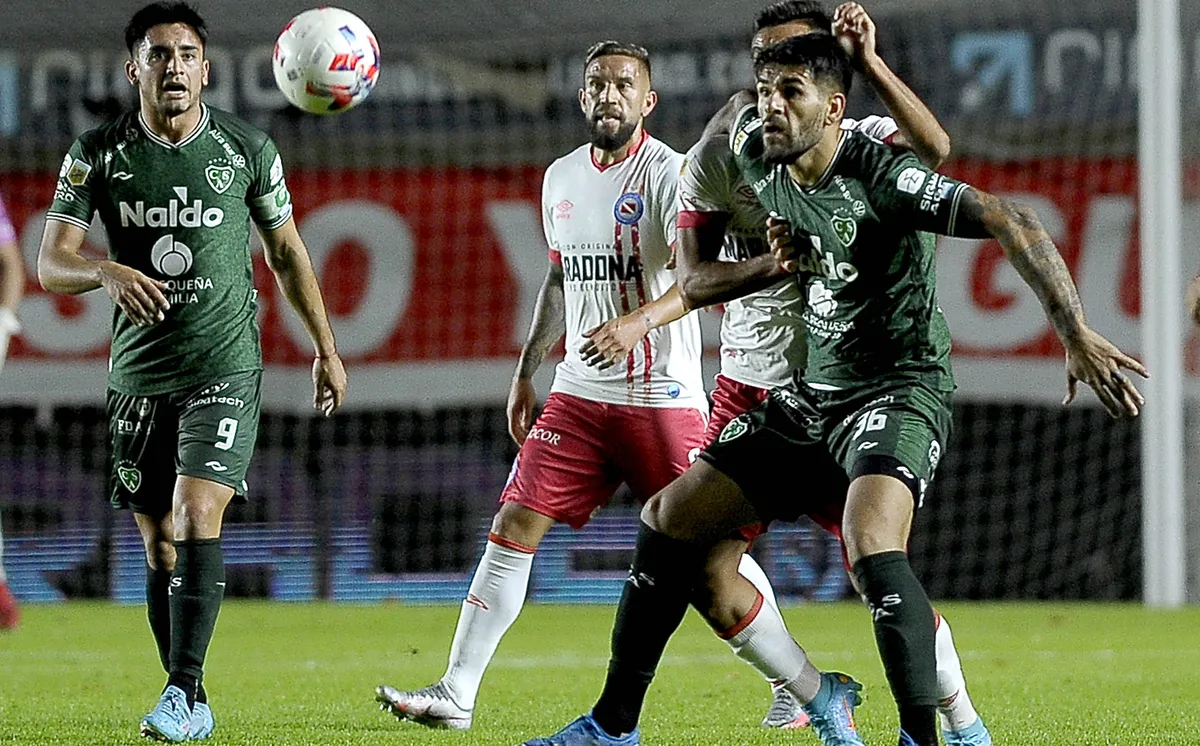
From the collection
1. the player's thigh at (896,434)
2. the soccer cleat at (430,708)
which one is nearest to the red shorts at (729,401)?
the soccer cleat at (430,708)

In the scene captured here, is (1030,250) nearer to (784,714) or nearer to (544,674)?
(784,714)

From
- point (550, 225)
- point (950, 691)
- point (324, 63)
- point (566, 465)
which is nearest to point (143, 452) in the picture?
point (566, 465)

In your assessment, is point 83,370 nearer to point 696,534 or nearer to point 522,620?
point 522,620

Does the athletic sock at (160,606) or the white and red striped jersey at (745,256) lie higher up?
the white and red striped jersey at (745,256)

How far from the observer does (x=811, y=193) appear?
4523 millimetres

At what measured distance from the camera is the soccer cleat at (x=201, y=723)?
524 centimetres

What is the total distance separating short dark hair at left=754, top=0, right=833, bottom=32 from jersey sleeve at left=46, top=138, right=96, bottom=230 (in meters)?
2.01

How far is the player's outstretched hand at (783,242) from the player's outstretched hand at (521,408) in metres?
1.75

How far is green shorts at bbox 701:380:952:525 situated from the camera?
14.5ft

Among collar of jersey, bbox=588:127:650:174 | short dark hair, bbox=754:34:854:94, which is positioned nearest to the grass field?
collar of jersey, bbox=588:127:650:174

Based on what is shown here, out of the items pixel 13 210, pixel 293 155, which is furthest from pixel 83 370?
pixel 293 155

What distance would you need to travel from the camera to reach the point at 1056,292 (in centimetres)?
412

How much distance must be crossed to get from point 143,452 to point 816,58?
2430mm

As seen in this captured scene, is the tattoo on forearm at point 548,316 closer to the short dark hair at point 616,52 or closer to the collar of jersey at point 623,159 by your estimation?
the collar of jersey at point 623,159
